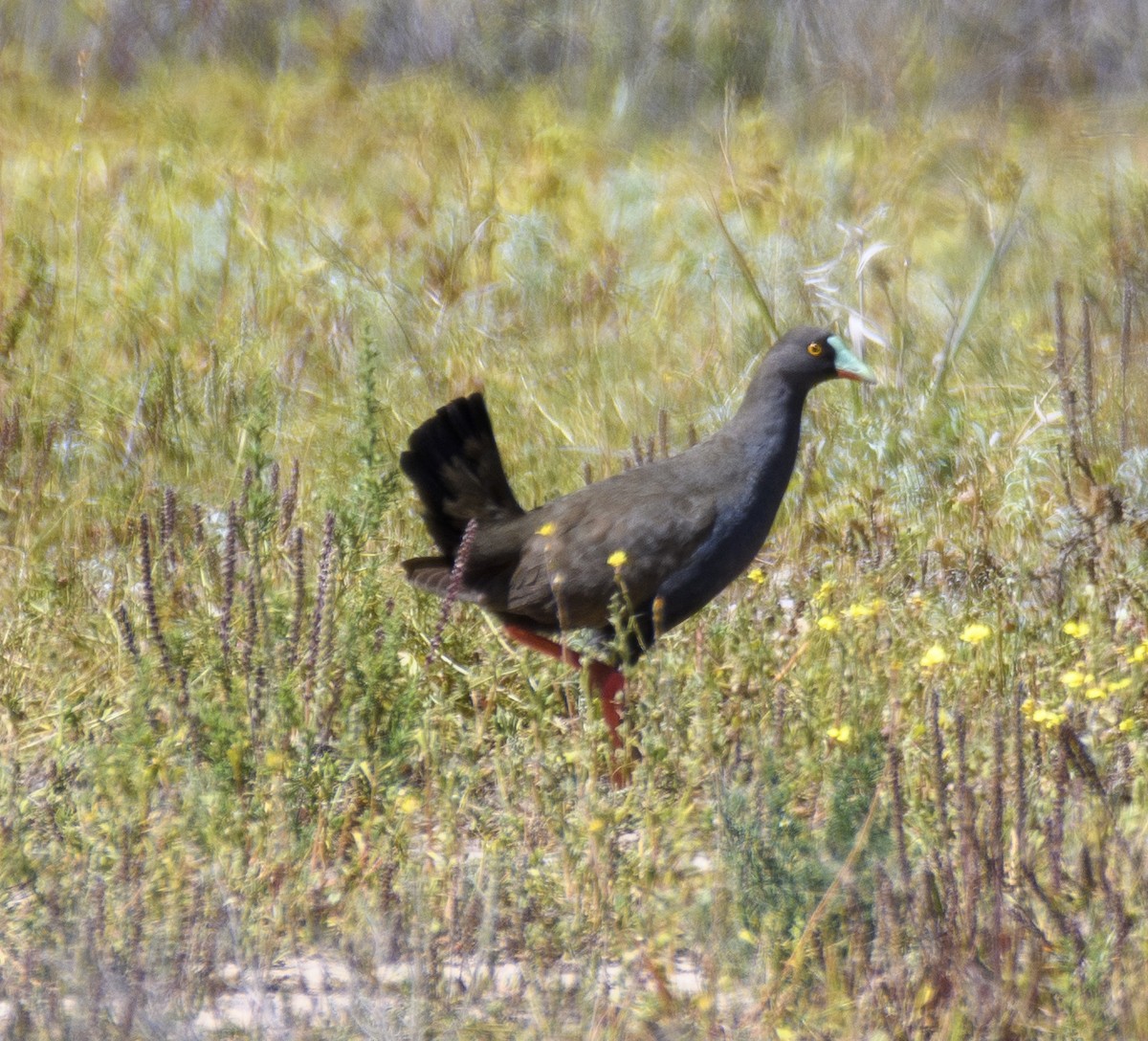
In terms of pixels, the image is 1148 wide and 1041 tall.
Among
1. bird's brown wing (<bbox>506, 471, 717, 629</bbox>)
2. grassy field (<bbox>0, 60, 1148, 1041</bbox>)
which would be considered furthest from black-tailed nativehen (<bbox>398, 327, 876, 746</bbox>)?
grassy field (<bbox>0, 60, 1148, 1041</bbox>)

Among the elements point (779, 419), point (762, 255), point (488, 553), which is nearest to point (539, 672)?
point (488, 553)

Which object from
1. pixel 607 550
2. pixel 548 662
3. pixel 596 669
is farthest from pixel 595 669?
pixel 607 550

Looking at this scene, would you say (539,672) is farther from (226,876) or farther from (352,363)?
(352,363)

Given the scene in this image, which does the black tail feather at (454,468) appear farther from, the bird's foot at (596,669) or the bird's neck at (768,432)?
the bird's neck at (768,432)

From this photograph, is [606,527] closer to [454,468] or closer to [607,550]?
[607,550]

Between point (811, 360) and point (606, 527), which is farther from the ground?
point (811, 360)

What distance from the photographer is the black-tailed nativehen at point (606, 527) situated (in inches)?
180

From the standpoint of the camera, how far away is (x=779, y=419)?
4.94 m

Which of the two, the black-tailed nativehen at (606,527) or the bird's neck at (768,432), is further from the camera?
the bird's neck at (768,432)

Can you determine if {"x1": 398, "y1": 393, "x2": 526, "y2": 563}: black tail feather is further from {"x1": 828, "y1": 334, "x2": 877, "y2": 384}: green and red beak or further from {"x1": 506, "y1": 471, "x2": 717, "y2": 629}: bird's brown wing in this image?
{"x1": 828, "y1": 334, "x2": 877, "y2": 384}: green and red beak

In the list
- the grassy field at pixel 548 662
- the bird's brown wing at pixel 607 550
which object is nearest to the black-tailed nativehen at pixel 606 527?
the bird's brown wing at pixel 607 550

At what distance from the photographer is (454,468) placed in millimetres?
4809

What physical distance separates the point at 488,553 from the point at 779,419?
96 cm

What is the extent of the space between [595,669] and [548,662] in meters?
0.14
